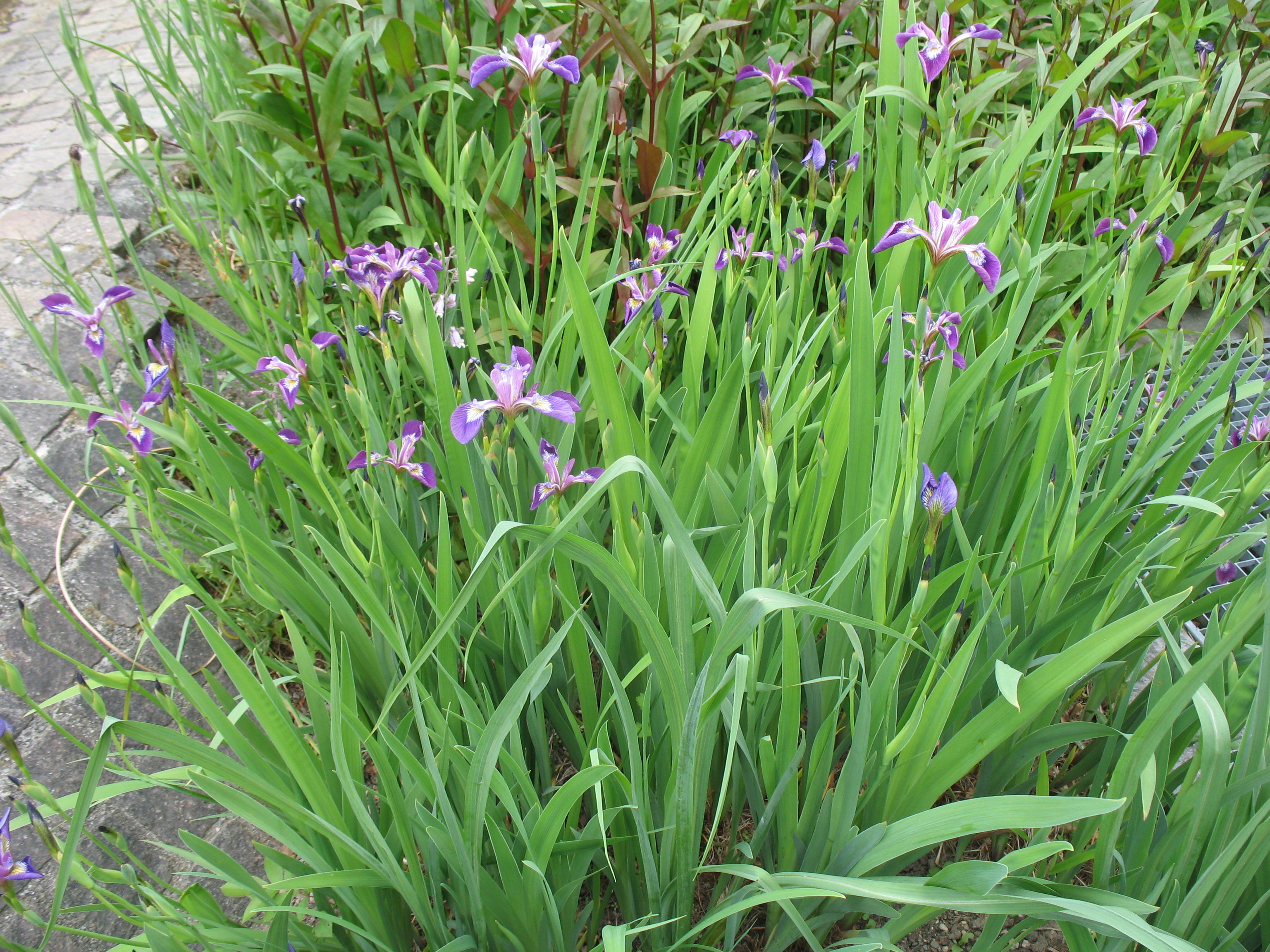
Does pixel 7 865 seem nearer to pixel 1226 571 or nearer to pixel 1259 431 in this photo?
pixel 1226 571

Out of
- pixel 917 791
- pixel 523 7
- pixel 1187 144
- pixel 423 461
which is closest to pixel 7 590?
pixel 423 461

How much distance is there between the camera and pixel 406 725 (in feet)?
3.71

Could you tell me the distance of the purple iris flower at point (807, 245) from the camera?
4.91 ft

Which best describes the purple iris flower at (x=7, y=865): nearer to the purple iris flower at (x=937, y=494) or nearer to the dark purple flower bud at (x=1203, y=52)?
the purple iris flower at (x=937, y=494)

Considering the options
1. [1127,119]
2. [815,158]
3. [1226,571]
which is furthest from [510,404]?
[1127,119]

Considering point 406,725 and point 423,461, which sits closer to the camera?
point 406,725

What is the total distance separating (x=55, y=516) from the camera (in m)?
1.74

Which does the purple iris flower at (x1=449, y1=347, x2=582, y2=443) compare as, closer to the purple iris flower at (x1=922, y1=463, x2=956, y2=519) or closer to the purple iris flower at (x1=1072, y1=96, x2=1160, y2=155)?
the purple iris flower at (x1=922, y1=463, x2=956, y2=519)

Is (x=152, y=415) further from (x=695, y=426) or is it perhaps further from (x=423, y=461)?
(x=695, y=426)

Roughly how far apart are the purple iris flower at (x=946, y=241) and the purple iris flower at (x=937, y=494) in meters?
0.37

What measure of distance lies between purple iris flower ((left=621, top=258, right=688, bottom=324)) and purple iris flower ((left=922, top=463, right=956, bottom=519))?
0.55 meters

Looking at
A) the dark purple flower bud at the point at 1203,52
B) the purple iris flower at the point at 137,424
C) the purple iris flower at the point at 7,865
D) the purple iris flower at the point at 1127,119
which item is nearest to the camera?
the purple iris flower at the point at 7,865

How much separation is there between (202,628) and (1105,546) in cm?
134

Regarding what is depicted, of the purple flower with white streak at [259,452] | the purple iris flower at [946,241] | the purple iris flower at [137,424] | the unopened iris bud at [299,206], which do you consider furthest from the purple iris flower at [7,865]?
the purple iris flower at [946,241]
